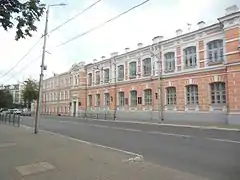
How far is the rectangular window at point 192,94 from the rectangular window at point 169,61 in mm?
3388

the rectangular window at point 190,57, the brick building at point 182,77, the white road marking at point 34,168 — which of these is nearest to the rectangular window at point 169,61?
the brick building at point 182,77

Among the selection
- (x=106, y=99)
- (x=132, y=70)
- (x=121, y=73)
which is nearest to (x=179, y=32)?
(x=132, y=70)

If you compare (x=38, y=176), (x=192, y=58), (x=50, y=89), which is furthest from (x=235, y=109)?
Result: (x=50, y=89)

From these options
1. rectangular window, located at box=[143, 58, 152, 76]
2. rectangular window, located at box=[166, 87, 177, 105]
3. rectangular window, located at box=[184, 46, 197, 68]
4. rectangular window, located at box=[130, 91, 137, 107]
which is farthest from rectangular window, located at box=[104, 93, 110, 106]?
rectangular window, located at box=[184, 46, 197, 68]

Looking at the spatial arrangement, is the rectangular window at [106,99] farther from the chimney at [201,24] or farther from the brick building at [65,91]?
the chimney at [201,24]

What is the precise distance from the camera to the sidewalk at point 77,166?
7496 mm

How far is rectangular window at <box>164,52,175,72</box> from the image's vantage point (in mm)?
36062

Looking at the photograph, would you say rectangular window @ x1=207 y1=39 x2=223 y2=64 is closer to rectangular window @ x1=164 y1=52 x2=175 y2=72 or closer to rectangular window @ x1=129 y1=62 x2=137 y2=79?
rectangular window @ x1=164 y1=52 x2=175 y2=72

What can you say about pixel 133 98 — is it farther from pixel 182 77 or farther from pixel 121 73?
pixel 182 77

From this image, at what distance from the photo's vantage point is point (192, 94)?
3353 cm

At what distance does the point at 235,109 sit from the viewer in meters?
27.9

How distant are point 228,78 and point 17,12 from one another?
74.7 feet

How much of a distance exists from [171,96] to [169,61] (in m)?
4.28

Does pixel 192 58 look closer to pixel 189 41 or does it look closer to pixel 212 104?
pixel 189 41
